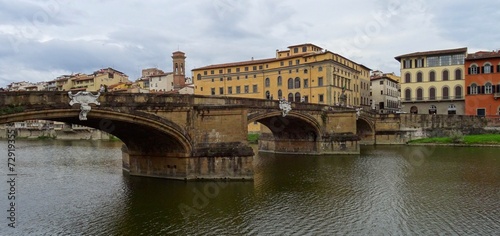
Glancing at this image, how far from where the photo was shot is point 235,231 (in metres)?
15.9

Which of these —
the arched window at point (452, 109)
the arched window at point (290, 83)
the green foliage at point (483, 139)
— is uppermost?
the arched window at point (290, 83)

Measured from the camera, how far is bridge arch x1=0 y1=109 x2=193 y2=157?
19500 mm

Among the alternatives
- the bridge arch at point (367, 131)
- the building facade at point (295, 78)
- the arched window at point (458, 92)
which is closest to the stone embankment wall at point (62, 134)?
the building facade at point (295, 78)

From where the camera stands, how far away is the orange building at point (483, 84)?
2264 inches

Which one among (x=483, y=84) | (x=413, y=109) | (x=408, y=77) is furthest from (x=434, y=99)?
(x=483, y=84)

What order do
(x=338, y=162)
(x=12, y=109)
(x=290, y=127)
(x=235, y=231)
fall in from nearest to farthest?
(x=235, y=231) → (x=12, y=109) → (x=338, y=162) → (x=290, y=127)

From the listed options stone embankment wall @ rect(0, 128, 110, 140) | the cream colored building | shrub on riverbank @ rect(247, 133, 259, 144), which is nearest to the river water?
shrub on riverbank @ rect(247, 133, 259, 144)

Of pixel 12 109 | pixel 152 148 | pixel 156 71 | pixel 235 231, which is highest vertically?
pixel 156 71

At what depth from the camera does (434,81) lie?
63.5 meters

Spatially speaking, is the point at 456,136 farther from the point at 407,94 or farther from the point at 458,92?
the point at 407,94

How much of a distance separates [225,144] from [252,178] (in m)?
2.84

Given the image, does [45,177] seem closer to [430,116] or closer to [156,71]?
[430,116]

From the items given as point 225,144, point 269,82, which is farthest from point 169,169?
point 269,82

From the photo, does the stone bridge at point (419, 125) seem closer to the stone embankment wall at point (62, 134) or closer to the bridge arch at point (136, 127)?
the bridge arch at point (136, 127)
